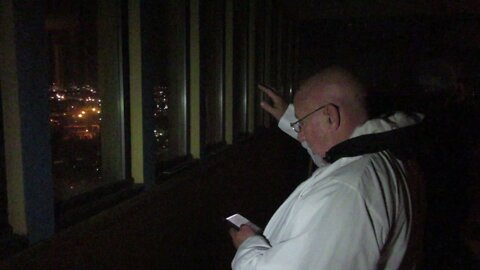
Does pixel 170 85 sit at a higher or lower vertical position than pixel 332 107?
higher

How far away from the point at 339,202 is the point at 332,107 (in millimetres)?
315

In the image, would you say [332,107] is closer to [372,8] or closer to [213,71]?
[213,71]

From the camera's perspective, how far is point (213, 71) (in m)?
4.13

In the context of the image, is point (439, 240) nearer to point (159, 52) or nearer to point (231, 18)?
point (159, 52)

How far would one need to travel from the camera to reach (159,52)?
3051 mm

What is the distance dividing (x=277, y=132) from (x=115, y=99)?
4808mm

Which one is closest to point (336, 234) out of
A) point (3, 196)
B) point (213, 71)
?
point (3, 196)

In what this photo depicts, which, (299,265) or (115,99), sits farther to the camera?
(115,99)

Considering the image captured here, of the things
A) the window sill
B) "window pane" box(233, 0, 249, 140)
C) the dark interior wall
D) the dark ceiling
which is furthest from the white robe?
the dark interior wall

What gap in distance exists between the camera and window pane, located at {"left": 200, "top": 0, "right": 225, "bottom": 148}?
3773mm

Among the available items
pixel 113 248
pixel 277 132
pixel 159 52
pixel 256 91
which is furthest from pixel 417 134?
pixel 277 132

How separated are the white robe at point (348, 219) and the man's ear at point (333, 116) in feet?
0.23

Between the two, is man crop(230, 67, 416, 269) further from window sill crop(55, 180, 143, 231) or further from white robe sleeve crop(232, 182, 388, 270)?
window sill crop(55, 180, 143, 231)

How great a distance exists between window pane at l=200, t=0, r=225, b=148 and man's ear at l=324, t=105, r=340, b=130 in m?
2.41
